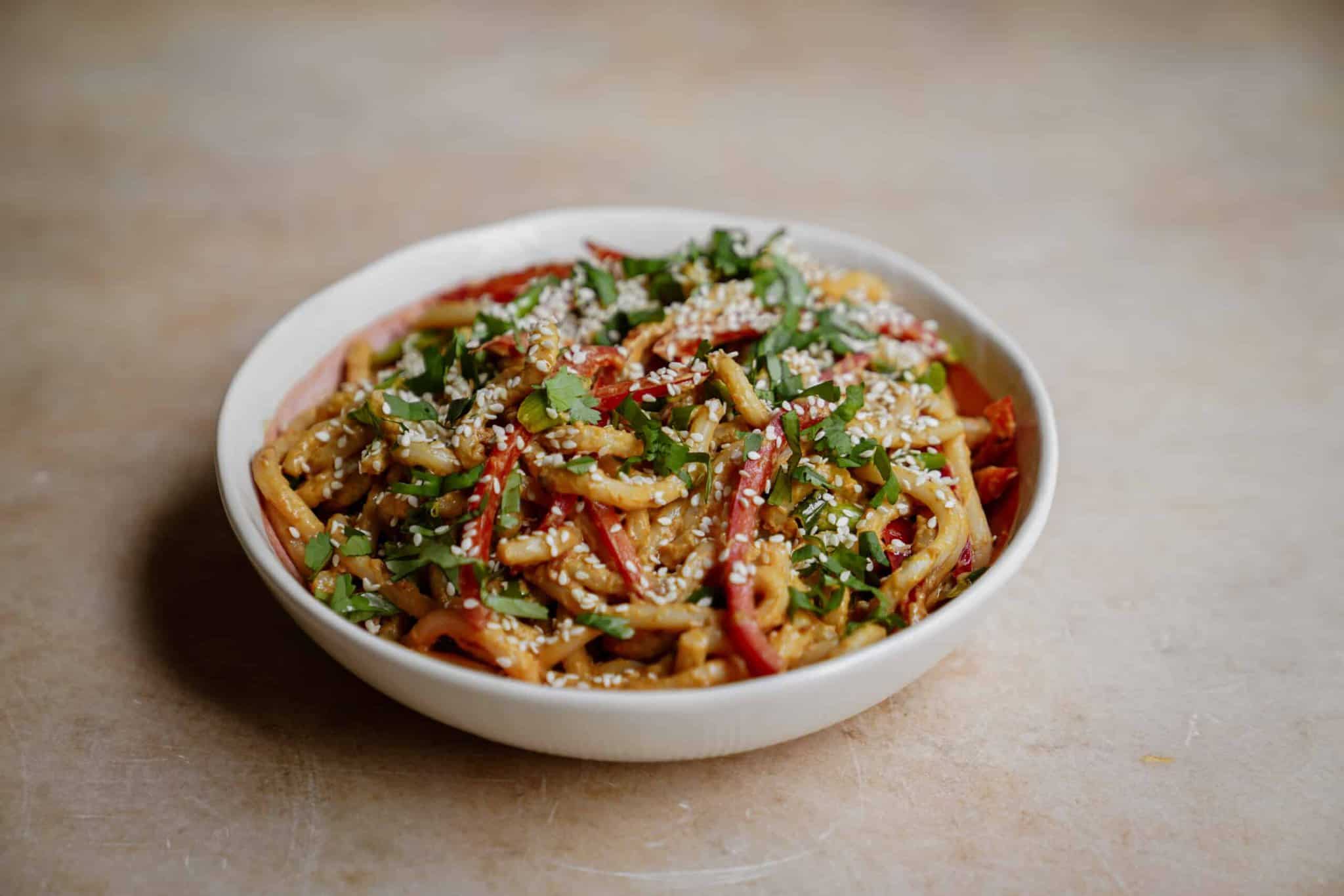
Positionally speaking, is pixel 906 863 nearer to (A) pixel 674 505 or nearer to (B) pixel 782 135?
(A) pixel 674 505

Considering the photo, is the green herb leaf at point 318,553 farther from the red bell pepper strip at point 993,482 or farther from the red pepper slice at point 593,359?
the red bell pepper strip at point 993,482

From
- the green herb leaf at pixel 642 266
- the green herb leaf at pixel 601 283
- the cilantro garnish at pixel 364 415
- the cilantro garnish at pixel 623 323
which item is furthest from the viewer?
the green herb leaf at pixel 642 266

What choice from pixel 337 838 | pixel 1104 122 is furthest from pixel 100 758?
pixel 1104 122

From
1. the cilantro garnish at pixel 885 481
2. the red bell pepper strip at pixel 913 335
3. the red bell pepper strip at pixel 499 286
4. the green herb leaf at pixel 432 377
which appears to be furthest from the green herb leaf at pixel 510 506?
the red bell pepper strip at pixel 913 335

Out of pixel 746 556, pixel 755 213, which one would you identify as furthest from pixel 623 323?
pixel 755 213

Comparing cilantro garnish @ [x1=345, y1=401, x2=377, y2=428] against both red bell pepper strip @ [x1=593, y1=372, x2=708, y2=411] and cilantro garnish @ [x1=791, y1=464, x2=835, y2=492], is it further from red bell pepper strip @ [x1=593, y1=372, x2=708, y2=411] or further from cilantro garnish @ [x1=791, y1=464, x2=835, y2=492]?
cilantro garnish @ [x1=791, y1=464, x2=835, y2=492]

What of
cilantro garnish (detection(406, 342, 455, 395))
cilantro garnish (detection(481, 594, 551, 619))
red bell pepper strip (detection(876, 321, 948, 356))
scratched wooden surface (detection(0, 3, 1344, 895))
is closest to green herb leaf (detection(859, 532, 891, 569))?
scratched wooden surface (detection(0, 3, 1344, 895))
